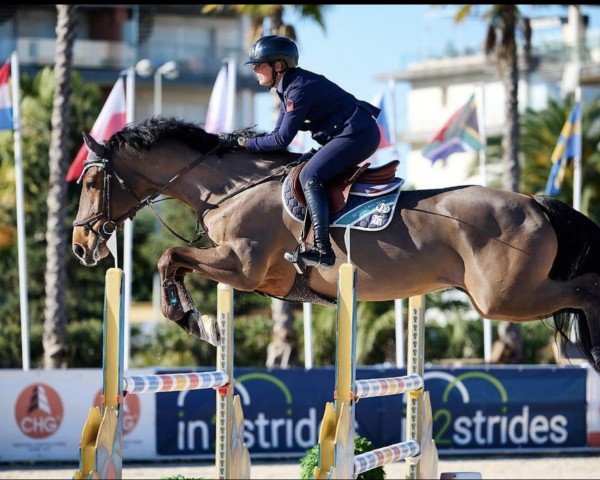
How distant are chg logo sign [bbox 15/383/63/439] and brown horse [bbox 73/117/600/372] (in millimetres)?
7667

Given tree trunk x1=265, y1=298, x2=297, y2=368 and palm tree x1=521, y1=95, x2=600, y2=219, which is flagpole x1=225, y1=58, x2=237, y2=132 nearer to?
tree trunk x1=265, y1=298, x2=297, y2=368

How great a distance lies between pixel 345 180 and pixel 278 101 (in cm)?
1353

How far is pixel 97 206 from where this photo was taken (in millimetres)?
7418

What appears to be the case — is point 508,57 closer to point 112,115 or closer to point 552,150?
point 552,150

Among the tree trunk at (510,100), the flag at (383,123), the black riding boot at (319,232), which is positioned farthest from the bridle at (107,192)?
the tree trunk at (510,100)

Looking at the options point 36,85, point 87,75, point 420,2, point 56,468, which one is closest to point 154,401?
point 56,468

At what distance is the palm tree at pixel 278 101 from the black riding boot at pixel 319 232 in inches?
478

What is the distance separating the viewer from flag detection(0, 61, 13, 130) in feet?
51.0

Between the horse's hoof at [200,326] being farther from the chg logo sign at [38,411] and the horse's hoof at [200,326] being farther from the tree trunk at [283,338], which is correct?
the tree trunk at [283,338]

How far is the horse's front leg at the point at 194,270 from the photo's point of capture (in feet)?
22.7

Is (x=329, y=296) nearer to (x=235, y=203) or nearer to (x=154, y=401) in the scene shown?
(x=235, y=203)

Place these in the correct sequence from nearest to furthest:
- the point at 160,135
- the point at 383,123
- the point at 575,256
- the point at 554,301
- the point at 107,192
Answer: the point at 554,301, the point at 575,256, the point at 107,192, the point at 160,135, the point at 383,123

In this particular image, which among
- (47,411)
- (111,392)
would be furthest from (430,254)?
(47,411)

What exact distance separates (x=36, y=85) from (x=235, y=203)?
25.7 m
